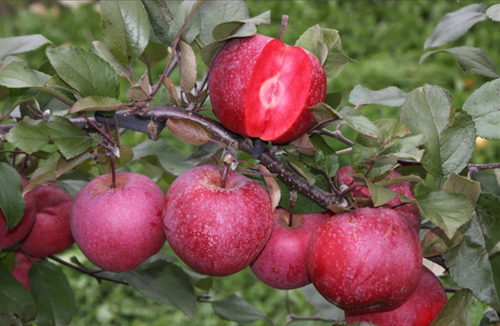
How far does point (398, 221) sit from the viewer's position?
0.73m

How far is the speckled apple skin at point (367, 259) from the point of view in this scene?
2.31 feet

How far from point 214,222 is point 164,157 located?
39 centimetres

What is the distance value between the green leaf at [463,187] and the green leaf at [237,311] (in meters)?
0.55

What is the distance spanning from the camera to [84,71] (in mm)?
727

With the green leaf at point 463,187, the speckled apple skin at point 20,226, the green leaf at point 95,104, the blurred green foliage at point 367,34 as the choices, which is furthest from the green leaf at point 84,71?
the blurred green foliage at point 367,34

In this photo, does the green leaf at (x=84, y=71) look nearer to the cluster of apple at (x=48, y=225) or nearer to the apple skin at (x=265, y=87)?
the apple skin at (x=265, y=87)

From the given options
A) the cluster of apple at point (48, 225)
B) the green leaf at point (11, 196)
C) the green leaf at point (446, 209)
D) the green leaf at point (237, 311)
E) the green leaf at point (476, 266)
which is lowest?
the green leaf at point (237, 311)

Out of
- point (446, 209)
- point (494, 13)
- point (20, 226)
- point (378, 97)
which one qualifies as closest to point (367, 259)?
point (446, 209)

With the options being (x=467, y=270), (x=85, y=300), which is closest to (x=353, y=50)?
(x=85, y=300)

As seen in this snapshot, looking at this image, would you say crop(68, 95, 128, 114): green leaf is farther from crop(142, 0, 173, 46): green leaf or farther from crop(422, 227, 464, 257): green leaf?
crop(422, 227, 464, 257): green leaf

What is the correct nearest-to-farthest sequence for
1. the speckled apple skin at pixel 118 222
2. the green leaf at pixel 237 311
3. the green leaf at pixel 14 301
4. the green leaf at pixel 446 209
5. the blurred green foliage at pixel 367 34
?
the green leaf at pixel 446 209 → the speckled apple skin at pixel 118 222 → the green leaf at pixel 14 301 → the green leaf at pixel 237 311 → the blurred green foliage at pixel 367 34

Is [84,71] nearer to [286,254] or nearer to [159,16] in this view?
[159,16]

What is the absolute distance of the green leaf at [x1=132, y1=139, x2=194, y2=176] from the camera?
3.39ft

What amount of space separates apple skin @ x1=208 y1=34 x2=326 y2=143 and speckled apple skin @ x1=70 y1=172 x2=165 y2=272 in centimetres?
18
